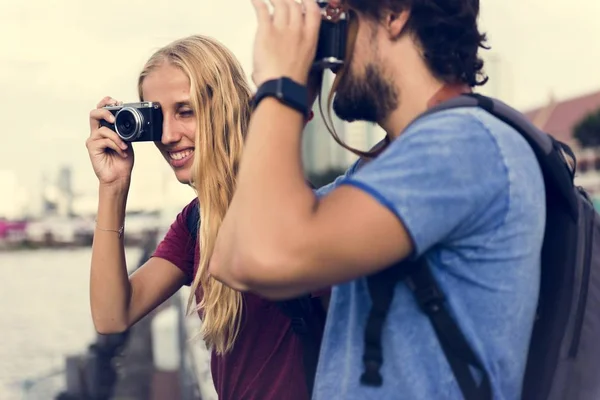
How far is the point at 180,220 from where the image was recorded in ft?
9.53

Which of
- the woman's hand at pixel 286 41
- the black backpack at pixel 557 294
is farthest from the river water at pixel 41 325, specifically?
the black backpack at pixel 557 294

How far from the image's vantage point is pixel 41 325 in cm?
3825

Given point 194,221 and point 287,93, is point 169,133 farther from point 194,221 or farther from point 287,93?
point 287,93

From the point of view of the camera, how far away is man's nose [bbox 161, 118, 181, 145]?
9.02 feet

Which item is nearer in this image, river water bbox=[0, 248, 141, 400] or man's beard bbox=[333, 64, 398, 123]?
man's beard bbox=[333, 64, 398, 123]

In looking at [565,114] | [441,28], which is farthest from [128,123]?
[565,114]

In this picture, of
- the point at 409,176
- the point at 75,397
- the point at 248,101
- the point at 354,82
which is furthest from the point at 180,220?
the point at 75,397

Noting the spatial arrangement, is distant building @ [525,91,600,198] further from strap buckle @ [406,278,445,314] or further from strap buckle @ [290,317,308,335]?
strap buckle @ [406,278,445,314]

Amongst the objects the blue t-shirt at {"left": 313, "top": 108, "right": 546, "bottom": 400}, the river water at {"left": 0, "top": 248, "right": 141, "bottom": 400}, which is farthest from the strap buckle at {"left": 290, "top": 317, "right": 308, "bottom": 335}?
the river water at {"left": 0, "top": 248, "right": 141, "bottom": 400}

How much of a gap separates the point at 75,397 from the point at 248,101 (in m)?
5.48

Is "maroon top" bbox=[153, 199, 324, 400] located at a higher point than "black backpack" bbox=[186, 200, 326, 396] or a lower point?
lower

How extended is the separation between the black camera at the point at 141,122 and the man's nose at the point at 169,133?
0.04 ft

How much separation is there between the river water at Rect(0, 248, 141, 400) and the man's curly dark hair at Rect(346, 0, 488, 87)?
1.61m

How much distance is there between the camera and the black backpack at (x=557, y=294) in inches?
72.6
